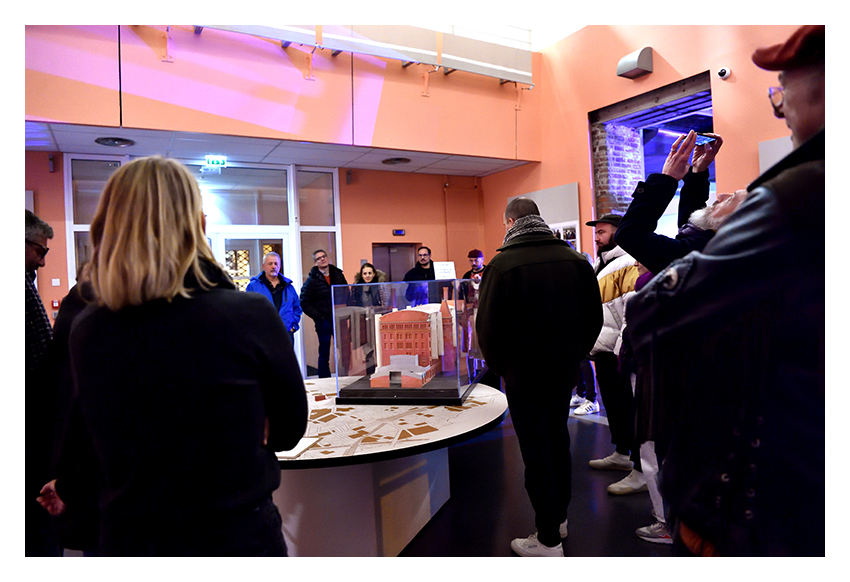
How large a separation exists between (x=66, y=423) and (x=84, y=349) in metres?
0.43

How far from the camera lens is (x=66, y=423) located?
136 centimetres

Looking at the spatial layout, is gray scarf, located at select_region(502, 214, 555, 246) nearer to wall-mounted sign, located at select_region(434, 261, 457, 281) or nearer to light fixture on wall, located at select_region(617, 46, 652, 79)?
wall-mounted sign, located at select_region(434, 261, 457, 281)

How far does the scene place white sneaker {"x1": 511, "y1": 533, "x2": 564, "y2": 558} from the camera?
233 cm

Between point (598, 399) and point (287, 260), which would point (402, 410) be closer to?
point (598, 399)

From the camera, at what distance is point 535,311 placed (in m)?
Answer: 2.32

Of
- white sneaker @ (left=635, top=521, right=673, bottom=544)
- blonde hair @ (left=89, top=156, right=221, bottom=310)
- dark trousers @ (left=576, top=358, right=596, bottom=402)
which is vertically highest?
blonde hair @ (left=89, top=156, right=221, bottom=310)

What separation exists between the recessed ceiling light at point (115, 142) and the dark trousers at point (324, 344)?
3.05 metres

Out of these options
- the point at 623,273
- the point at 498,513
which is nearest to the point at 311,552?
the point at 498,513

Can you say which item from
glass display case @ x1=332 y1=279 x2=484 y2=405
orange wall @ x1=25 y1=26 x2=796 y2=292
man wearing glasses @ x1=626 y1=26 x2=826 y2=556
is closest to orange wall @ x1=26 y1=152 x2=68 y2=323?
orange wall @ x1=25 y1=26 x2=796 y2=292

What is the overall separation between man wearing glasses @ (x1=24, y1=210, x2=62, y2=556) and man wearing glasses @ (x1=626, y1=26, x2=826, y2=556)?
5.35 ft

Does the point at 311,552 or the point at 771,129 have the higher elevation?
the point at 771,129

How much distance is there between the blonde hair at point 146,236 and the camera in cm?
104

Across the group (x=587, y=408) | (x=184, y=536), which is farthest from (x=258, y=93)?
(x=184, y=536)

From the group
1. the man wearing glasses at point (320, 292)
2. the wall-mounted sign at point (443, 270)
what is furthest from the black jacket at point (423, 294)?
the wall-mounted sign at point (443, 270)
